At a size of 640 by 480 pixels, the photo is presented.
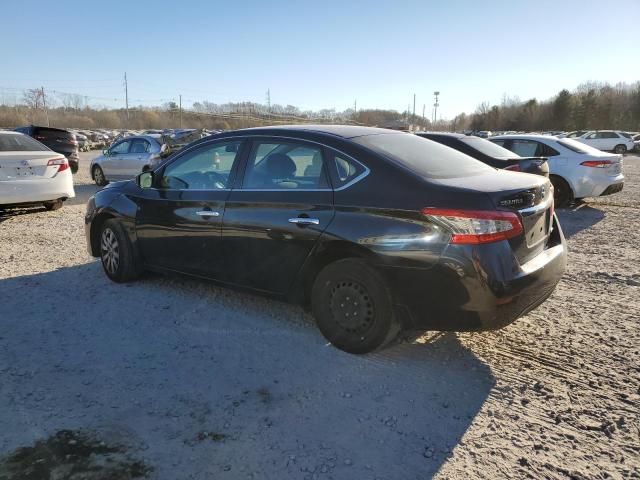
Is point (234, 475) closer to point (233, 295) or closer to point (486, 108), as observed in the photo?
point (233, 295)

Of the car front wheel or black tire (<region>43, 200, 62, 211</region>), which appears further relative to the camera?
black tire (<region>43, 200, 62, 211</region>)

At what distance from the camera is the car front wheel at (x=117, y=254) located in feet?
16.7

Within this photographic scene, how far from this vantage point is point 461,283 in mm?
3074

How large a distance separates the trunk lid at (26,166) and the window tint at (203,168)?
475 cm

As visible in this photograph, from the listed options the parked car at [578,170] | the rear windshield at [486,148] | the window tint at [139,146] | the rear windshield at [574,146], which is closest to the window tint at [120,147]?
the window tint at [139,146]

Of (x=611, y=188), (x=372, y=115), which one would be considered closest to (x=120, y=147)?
(x=611, y=188)

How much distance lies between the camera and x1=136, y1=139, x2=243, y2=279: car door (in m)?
4.30

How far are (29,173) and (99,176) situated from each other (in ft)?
21.1

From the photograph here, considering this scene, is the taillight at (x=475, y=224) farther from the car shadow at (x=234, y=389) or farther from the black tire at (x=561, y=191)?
the black tire at (x=561, y=191)

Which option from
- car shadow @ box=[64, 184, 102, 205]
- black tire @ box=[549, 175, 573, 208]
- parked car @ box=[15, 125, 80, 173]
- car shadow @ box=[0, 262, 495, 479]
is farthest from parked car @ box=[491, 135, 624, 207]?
parked car @ box=[15, 125, 80, 173]

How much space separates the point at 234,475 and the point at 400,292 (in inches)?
59.7

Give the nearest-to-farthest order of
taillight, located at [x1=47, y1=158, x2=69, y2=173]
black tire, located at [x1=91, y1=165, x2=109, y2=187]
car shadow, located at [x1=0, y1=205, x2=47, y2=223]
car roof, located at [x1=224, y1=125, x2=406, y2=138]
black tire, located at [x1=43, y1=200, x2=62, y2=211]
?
1. car roof, located at [x1=224, y1=125, x2=406, y2=138]
2. taillight, located at [x1=47, y1=158, x2=69, y2=173]
3. car shadow, located at [x1=0, y1=205, x2=47, y2=223]
4. black tire, located at [x1=43, y1=200, x2=62, y2=211]
5. black tire, located at [x1=91, y1=165, x2=109, y2=187]

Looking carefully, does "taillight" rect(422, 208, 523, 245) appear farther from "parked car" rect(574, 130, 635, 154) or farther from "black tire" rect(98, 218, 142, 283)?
"parked car" rect(574, 130, 635, 154)

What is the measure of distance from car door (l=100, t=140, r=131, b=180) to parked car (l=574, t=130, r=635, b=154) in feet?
107
